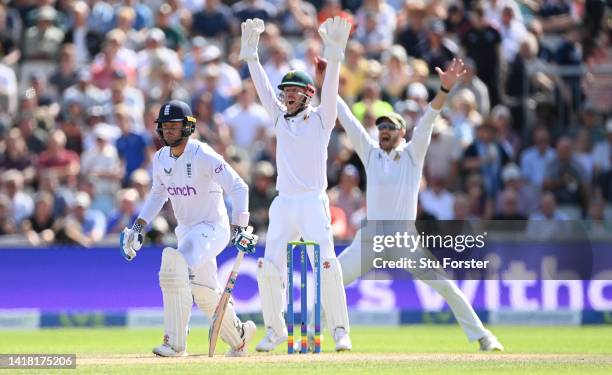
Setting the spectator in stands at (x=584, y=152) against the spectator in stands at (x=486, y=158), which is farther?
the spectator in stands at (x=584, y=152)

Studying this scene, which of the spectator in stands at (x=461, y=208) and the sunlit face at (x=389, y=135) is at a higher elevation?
the spectator in stands at (x=461, y=208)

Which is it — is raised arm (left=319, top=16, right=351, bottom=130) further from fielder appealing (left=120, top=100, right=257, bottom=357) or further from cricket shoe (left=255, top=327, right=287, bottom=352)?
cricket shoe (left=255, top=327, right=287, bottom=352)

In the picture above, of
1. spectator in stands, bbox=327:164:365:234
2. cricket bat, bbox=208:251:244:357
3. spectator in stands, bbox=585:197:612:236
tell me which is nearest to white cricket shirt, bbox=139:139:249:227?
→ cricket bat, bbox=208:251:244:357

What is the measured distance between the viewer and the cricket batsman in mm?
12336

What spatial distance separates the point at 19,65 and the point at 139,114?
2398 millimetres

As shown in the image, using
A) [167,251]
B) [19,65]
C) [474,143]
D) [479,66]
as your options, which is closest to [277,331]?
[167,251]

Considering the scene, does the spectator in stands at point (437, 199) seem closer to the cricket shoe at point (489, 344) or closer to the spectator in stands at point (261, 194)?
the spectator in stands at point (261, 194)

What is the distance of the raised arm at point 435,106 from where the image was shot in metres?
11.9

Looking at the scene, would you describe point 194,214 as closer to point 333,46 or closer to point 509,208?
point 333,46

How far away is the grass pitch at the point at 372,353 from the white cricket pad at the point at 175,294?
0.22 m

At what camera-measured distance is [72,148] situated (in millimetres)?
18875

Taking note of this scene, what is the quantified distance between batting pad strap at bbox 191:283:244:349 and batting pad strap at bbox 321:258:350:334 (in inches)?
28.2

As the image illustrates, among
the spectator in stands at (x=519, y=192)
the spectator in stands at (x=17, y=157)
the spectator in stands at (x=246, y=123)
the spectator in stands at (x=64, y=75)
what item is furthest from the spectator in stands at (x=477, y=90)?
the spectator in stands at (x=17, y=157)

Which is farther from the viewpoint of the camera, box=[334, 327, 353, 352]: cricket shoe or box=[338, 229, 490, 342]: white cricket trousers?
box=[338, 229, 490, 342]: white cricket trousers
